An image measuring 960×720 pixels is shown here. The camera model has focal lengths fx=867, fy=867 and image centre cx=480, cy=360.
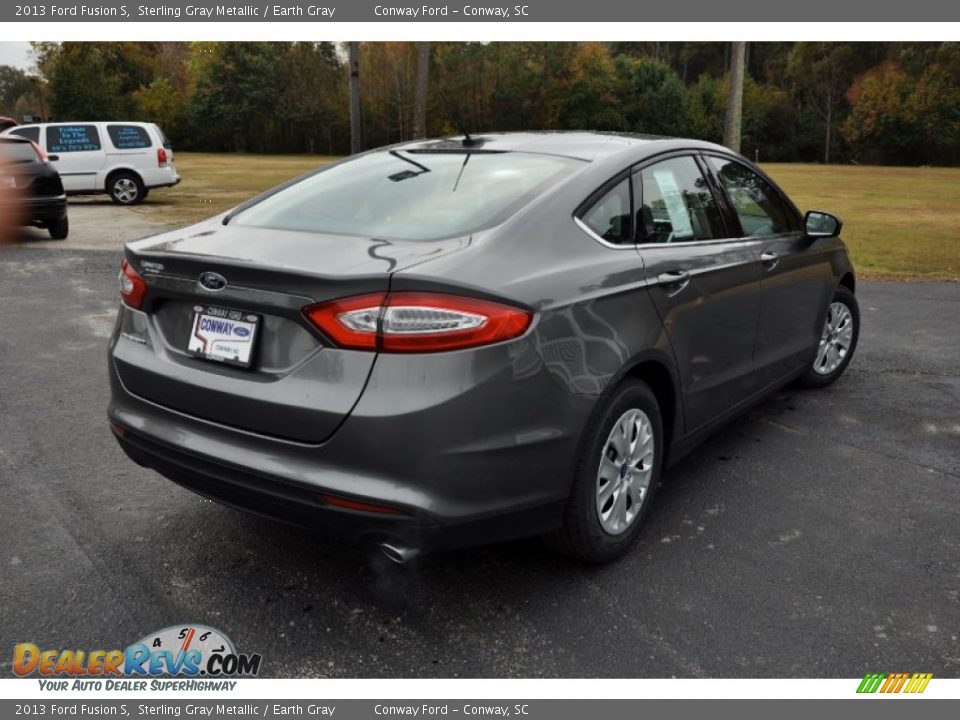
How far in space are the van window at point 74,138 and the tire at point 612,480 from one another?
1886 cm

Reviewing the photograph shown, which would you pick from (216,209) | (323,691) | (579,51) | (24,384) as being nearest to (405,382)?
(323,691)

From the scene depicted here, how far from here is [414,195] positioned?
11.3ft

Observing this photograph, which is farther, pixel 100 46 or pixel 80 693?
pixel 100 46

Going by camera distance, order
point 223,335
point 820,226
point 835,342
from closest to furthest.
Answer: point 223,335, point 820,226, point 835,342

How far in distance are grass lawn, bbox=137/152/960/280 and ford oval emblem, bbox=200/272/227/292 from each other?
9.81m

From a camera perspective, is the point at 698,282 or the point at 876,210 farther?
the point at 876,210

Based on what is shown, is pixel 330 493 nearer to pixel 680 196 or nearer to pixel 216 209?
pixel 680 196

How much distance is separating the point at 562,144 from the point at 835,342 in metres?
2.86

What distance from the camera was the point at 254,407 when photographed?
2756 millimetres

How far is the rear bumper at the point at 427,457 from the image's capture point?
2.57m

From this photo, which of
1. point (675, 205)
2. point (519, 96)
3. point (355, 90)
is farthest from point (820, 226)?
point (519, 96)

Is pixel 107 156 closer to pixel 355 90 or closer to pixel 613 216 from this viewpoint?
pixel 355 90

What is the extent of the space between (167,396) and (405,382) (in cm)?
99

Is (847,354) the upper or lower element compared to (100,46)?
lower
